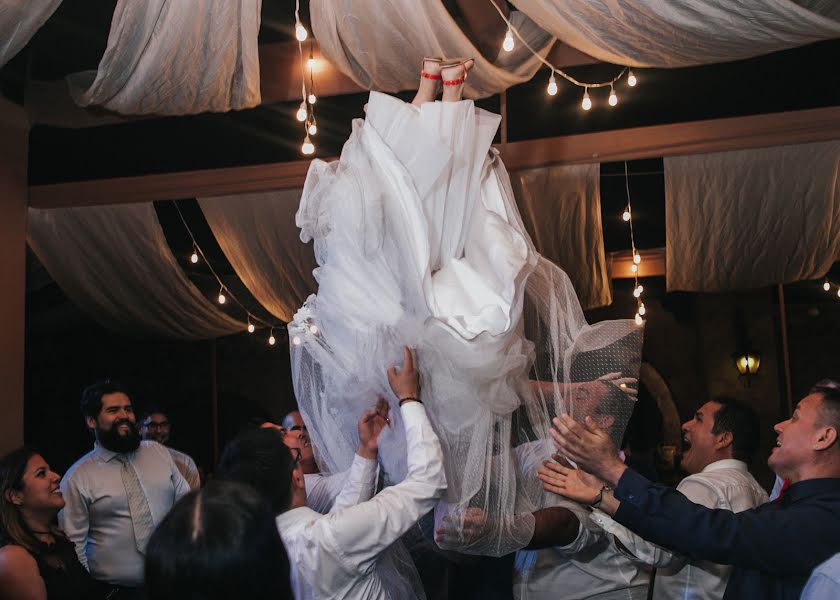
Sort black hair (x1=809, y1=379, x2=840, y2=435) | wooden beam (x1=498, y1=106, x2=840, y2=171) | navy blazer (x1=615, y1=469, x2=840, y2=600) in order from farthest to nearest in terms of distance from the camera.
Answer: wooden beam (x1=498, y1=106, x2=840, y2=171) < black hair (x1=809, y1=379, x2=840, y2=435) < navy blazer (x1=615, y1=469, x2=840, y2=600)

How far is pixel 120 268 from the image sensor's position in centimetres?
643

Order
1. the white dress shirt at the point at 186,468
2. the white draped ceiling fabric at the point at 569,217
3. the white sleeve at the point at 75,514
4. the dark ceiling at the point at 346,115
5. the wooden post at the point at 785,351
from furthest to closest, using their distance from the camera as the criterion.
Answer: the wooden post at the point at 785,351 < the dark ceiling at the point at 346,115 < the white draped ceiling fabric at the point at 569,217 < the white dress shirt at the point at 186,468 < the white sleeve at the point at 75,514

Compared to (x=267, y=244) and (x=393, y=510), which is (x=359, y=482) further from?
(x=267, y=244)

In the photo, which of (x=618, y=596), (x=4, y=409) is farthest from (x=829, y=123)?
(x=4, y=409)

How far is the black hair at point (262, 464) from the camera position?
2115mm

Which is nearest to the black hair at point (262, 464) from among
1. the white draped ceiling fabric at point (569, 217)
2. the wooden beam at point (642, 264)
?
the white draped ceiling fabric at point (569, 217)

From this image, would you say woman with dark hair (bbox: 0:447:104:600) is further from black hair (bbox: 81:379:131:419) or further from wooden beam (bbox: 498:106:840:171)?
wooden beam (bbox: 498:106:840:171)

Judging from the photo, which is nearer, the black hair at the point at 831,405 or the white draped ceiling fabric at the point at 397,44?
the black hair at the point at 831,405

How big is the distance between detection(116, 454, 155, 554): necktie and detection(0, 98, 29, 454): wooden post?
3.59ft

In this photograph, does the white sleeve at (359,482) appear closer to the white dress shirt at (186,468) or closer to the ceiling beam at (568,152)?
the white dress shirt at (186,468)

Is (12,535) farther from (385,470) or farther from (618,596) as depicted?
(618,596)

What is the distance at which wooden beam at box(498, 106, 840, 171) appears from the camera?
16.2 feet

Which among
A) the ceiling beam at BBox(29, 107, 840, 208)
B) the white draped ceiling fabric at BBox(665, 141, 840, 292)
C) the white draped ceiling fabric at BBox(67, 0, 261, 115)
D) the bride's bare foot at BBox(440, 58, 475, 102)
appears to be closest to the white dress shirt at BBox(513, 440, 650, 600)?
the bride's bare foot at BBox(440, 58, 475, 102)

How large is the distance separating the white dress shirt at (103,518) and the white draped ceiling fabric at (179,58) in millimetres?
1588
